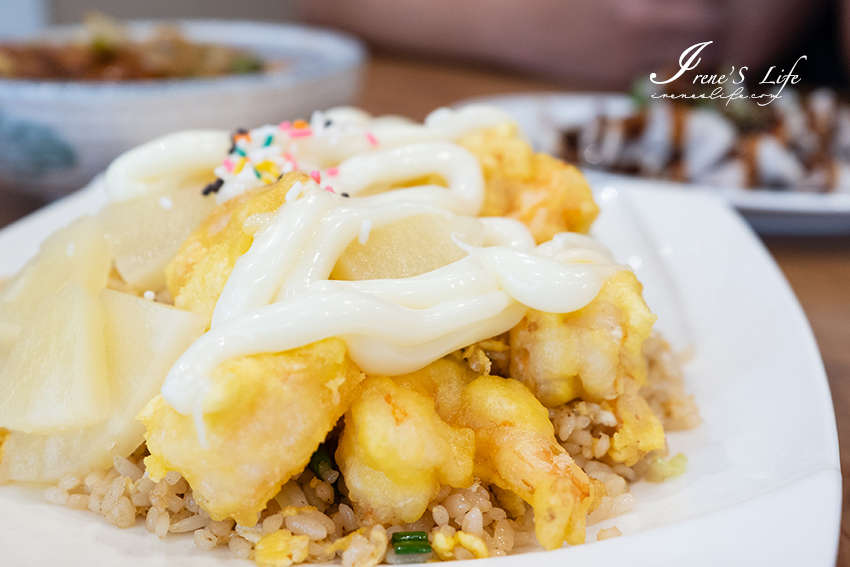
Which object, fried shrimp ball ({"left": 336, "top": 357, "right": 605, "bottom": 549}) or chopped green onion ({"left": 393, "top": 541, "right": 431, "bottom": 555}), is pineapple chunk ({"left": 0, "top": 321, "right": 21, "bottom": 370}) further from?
chopped green onion ({"left": 393, "top": 541, "right": 431, "bottom": 555})

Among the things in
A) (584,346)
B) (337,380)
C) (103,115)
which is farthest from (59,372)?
(103,115)

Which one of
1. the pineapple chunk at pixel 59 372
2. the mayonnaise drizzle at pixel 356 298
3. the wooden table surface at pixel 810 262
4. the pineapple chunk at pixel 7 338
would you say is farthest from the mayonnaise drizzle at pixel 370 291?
the wooden table surface at pixel 810 262

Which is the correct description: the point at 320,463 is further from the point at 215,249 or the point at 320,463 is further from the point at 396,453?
the point at 215,249

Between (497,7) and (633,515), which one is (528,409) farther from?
(497,7)

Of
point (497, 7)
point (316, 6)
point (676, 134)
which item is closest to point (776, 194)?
point (676, 134)

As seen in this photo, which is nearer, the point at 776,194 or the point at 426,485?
the point at 426,485
